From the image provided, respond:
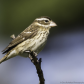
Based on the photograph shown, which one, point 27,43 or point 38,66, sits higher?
point 27,43

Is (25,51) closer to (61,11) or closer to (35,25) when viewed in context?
(35,25)

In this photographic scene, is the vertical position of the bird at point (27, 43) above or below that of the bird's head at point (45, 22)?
below

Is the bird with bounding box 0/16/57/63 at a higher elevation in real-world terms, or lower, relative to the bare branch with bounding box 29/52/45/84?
higher

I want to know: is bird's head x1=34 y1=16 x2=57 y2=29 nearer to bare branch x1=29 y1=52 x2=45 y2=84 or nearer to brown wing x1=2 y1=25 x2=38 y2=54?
brown wing x1=2 y1=25 x2=38 y2=54

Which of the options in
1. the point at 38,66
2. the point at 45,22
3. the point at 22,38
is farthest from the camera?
the point at 45,22

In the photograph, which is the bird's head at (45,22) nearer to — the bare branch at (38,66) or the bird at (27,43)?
the bird at (27,43)

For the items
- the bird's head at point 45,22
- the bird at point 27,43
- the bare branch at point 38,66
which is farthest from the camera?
the bird's head at point 45,22

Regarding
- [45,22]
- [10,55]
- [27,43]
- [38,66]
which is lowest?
[38,66]

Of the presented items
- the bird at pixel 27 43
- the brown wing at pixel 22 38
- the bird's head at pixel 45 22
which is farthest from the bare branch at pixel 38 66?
the bird's head at pixel 45 22

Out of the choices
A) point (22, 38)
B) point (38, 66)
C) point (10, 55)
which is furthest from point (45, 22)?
point (38, 66)

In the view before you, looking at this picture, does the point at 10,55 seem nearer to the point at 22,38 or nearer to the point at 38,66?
the point at 22,38

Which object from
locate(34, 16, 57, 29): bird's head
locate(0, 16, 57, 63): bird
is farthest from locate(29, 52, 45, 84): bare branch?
locate(34, 16, 57, 29): bird's head
